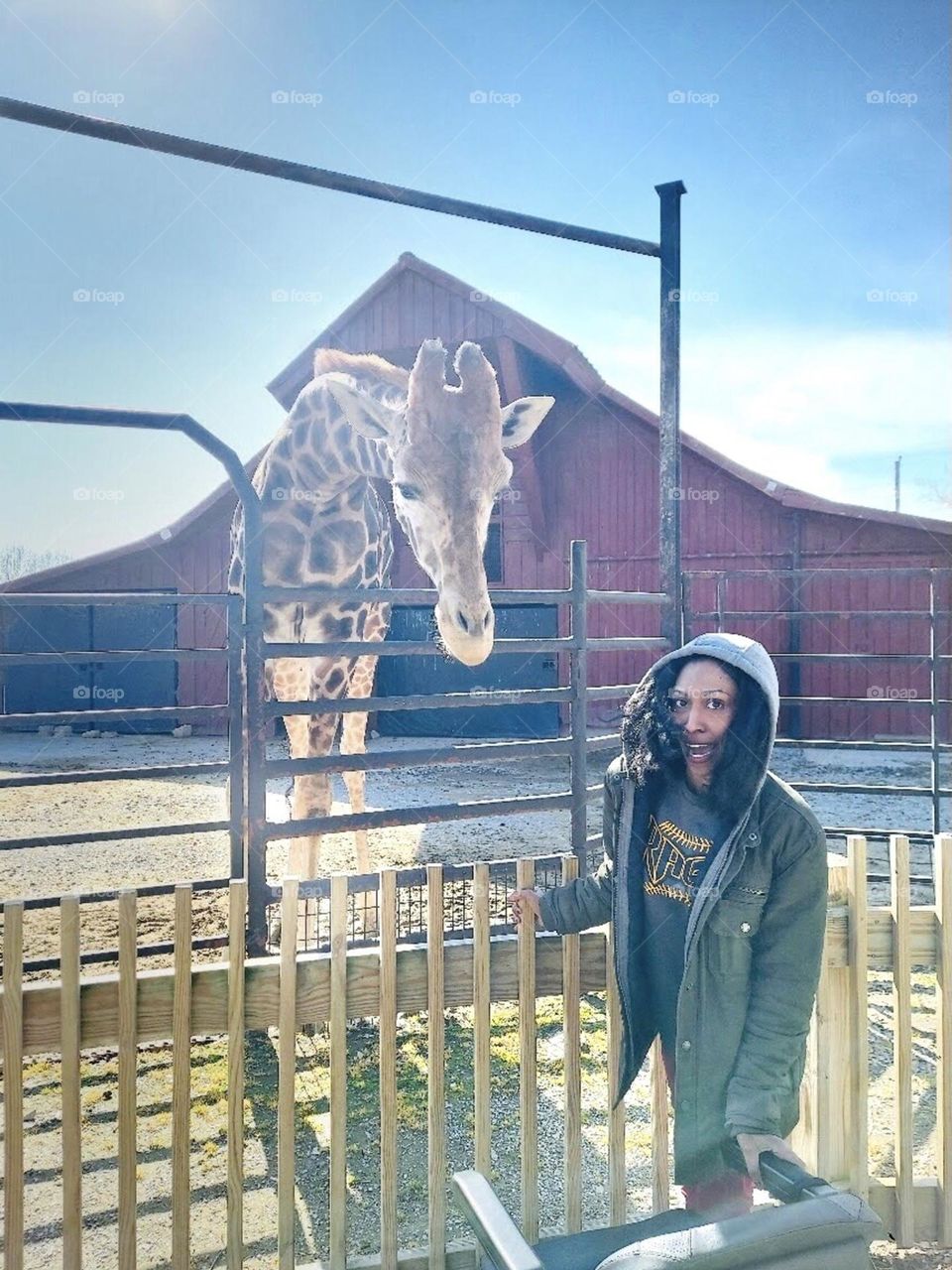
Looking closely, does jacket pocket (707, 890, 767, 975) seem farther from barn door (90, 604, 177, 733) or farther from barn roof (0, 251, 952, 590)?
barn door (90, 604, 177, 733)

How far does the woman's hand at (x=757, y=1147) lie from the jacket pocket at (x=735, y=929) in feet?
1.00

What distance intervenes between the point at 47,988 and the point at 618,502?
1218cm

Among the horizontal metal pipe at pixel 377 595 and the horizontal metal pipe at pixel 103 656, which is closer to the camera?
the horizontal metal pipe at pixel 103 656

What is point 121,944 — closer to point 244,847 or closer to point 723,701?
point 723,701

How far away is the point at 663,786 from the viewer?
6.88ft

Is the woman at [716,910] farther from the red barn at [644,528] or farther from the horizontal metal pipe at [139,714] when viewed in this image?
the red barn at [644,528]

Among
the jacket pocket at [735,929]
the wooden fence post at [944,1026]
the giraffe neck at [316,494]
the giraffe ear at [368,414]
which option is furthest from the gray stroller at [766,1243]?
the giraffe neck at [316,494]

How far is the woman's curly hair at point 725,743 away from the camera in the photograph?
1923 mm

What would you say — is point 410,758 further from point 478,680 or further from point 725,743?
point 478,680

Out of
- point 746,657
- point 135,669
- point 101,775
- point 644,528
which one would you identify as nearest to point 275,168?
point 101,775

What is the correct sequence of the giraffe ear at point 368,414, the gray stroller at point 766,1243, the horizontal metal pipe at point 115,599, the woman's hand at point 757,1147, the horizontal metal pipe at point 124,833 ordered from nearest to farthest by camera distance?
1. the gray stroller at point 766,1243
2. the woman's hand at point 757,1147
3. the horizontal metal pipe at point 115,599
4. the horizontal metal pipe at point 124,833
5. the giraffe ear at point 368,414

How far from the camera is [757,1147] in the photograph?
5.58 feet
